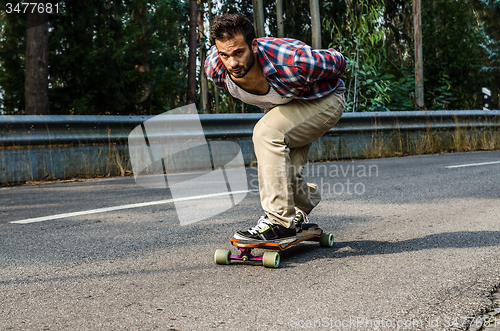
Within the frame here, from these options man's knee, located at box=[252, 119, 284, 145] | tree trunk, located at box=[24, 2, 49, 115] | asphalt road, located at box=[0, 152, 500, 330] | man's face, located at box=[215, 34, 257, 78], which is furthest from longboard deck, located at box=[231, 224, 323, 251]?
tree trunk, located at box=[24, 2, 49, 115]

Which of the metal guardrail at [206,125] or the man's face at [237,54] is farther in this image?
the metal guardrail at [206,125]

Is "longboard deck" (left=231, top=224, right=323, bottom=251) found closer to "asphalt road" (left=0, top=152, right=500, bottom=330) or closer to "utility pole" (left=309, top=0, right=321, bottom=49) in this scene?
"asphalt road" (left=0, top=152, right=500, bottom=330)

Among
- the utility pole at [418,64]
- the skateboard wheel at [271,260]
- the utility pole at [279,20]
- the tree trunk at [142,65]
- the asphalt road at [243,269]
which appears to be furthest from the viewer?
the utility pole at [279,20]

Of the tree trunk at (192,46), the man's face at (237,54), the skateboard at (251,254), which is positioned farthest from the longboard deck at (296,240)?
the tree trunk at (192,46)

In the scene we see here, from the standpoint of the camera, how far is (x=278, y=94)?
3080 mm

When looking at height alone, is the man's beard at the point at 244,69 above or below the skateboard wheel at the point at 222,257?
above

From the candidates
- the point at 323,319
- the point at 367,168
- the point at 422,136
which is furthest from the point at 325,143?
the point at 323,319

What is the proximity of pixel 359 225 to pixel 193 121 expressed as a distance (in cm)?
437

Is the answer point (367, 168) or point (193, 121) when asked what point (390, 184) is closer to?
point (367, 168)

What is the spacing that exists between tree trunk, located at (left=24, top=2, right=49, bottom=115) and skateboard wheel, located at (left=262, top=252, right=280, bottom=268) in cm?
863

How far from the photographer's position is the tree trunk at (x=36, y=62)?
10086mm

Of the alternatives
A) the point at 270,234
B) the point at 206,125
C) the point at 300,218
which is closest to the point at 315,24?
the point at 206,125

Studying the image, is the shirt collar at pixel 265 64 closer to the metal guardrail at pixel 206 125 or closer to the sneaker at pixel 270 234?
the sneaker at pixel 270 234

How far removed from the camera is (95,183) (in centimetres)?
659
